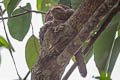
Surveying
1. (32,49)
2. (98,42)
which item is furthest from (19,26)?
(98,42)

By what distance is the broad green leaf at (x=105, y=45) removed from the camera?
81cm

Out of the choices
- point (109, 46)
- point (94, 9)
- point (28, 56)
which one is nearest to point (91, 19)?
point (94, 9)

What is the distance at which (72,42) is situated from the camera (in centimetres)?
63

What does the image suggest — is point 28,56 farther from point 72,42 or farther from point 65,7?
point 72,42

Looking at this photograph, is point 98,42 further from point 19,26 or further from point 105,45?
point 19,26

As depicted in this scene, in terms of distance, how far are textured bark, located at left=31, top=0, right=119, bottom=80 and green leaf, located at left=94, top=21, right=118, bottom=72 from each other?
20 cm

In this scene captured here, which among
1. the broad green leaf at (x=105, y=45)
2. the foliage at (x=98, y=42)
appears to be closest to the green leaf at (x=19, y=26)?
the foliage at (x=98, y=42)

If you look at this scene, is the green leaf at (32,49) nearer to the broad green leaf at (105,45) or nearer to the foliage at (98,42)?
the foliage at (98,42)

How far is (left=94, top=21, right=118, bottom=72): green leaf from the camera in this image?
2.68 feet

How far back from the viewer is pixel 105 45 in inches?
33.5

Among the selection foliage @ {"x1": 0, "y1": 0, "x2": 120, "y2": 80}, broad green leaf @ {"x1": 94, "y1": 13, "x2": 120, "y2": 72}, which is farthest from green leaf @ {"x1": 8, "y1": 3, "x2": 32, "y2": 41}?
broad green leaf @ {"x1": 94, "y1": 13, "x2": 120, "y2": 72}

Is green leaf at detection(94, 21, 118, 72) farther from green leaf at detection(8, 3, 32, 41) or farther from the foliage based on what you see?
green leaf at detection(8, 3, 32, 41)

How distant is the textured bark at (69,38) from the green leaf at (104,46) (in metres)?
0.20

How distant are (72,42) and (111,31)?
0.85ft
